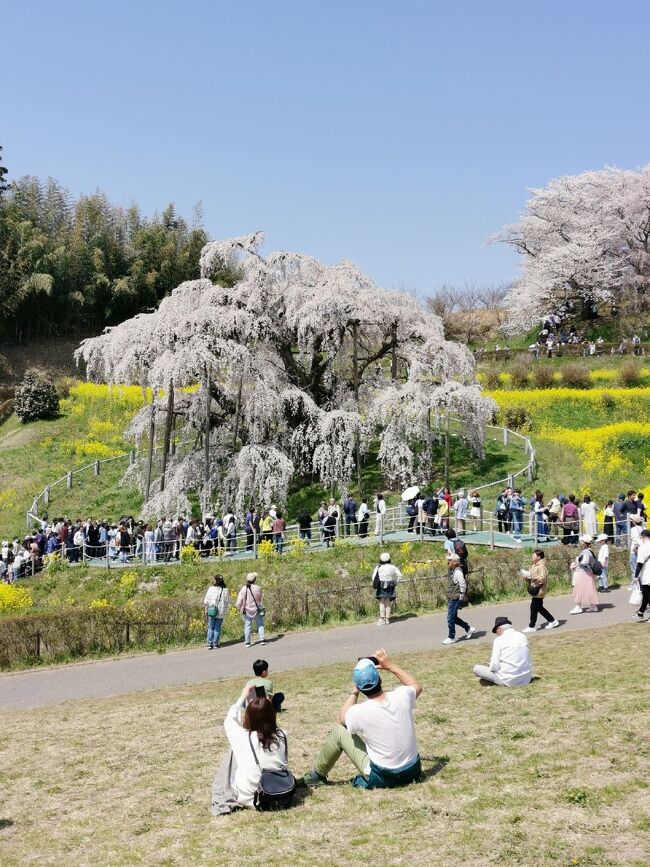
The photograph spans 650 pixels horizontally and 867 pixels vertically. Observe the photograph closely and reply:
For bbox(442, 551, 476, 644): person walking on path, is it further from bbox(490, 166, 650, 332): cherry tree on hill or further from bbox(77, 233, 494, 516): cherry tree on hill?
bbox(490, 166, 650, 332): cherry tree on hill

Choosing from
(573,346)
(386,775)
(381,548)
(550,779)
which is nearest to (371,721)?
(386,775)

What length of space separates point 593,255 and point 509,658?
147 ft

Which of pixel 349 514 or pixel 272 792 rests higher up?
pixel 349 514

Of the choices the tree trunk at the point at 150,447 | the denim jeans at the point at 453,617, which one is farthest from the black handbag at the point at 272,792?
the tree trunk at the point at 150,447

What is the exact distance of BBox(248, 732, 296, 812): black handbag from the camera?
7410 millimetres

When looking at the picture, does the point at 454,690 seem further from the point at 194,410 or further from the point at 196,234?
the point at 196,234

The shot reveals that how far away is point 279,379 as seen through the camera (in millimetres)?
30453

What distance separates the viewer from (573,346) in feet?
151

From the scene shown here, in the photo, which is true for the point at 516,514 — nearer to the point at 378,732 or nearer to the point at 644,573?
the point at 644,573

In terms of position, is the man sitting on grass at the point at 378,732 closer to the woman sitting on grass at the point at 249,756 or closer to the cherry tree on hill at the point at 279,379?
the woman sitting on grass at the point at 249,756

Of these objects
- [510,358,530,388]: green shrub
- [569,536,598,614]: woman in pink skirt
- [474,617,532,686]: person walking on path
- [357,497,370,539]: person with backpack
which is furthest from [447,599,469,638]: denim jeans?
[510,358,530,388]: green shrub

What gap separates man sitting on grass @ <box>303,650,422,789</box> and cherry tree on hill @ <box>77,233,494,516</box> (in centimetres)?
1990

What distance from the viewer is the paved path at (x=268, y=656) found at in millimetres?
14398

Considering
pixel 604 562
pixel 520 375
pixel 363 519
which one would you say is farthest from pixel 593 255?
pixel 604 562
